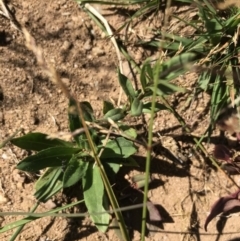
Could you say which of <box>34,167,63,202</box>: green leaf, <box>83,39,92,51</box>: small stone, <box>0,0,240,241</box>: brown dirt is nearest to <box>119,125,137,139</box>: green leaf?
<box>0,0,240,241</box>: brown dirt

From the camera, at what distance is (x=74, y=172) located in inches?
69.7

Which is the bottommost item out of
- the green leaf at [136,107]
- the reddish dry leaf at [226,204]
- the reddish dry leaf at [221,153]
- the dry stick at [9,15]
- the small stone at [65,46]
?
the reddish dry leaf at [226,204]

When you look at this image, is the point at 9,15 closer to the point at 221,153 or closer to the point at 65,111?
the point at 65,111

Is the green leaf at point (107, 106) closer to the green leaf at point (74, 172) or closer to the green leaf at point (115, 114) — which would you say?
the green leaf at point (115, 114)

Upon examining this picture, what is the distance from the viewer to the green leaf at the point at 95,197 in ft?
5.73

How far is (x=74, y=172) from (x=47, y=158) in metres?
0.11

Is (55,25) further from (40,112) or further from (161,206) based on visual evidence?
(161,206)

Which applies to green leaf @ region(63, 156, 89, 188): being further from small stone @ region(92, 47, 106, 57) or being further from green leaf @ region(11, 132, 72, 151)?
small stone @ region(92, 47, 106, 57)

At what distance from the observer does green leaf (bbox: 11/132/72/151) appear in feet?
5.63

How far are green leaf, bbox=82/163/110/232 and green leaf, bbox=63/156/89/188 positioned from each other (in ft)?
0.09

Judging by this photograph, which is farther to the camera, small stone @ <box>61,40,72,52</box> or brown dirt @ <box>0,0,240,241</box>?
small stone @ <box>61,40,72,52</box>

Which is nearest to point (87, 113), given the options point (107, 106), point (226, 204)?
point (107, 106)

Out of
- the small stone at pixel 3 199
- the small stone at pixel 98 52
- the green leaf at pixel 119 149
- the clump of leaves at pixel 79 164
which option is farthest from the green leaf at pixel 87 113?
the small stone at pixel 3 199

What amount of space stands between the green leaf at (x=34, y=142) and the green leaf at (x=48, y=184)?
0.30ft
